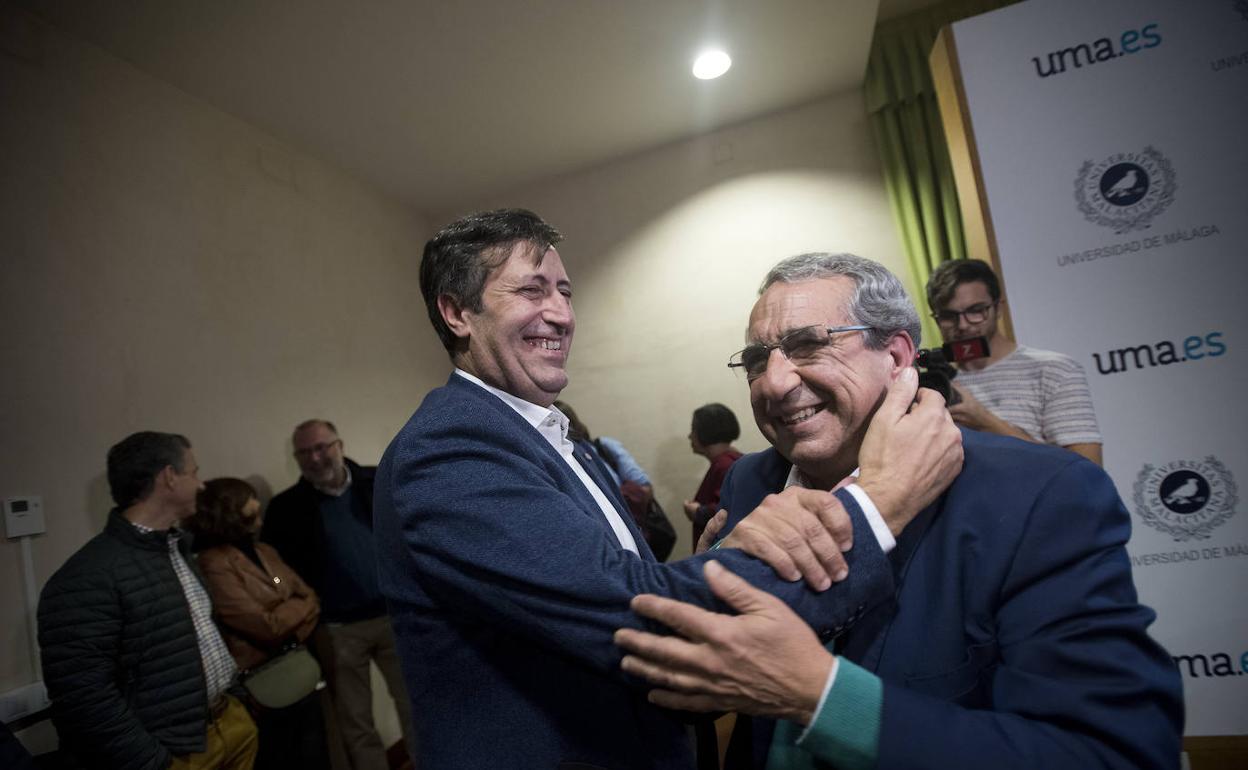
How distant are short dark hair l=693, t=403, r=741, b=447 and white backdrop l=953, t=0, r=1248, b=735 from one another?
5.85 ft

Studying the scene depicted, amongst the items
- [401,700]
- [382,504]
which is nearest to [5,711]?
[401,700]

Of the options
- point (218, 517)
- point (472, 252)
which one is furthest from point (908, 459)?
point (218, 517)

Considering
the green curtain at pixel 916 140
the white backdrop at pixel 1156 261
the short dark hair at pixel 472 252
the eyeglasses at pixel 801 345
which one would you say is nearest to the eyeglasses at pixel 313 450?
the short dark hair at pixel 472 252

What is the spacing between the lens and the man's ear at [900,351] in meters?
1.18

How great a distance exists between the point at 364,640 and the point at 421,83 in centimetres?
301

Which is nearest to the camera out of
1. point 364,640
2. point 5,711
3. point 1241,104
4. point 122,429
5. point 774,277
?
point 774,277

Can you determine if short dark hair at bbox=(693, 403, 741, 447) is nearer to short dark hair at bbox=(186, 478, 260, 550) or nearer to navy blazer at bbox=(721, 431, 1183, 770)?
short dark hair at bbox=(186, 478, 260, 550)

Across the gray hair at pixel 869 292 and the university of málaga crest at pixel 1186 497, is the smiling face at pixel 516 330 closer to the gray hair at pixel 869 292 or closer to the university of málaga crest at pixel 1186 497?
the gray hair at pixel 869 292

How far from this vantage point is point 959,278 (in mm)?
2066

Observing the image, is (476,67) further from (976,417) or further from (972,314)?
(976,417)

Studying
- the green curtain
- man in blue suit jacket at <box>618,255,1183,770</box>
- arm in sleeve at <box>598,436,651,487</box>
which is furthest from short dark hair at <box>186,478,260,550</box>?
the green curtain

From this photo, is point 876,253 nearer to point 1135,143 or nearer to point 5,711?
point 1135,143

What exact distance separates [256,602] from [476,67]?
2812 mm

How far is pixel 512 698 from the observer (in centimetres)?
101
